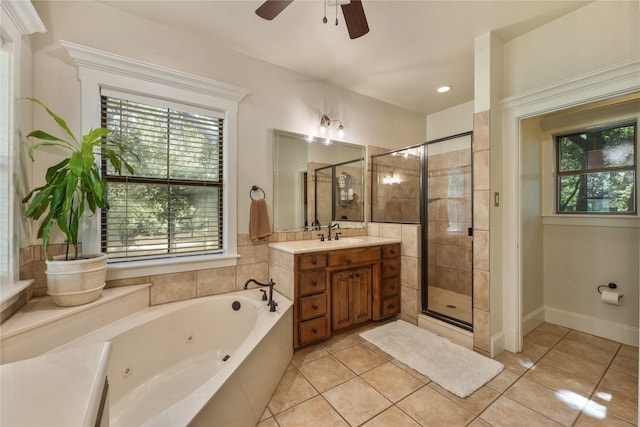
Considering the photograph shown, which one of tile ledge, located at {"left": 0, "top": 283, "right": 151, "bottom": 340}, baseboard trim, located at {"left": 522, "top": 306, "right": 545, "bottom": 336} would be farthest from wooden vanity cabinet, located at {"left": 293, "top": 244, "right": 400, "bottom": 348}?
tile ledge, located at {"left": 0, "top": 283, "right": 151, "bottom": 340}

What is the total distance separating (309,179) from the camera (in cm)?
284

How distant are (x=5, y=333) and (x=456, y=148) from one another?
3.41m

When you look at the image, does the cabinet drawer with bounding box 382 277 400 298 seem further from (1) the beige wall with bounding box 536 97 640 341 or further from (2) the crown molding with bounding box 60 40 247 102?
(2) the crown molding with bounding box 60 40 247 102

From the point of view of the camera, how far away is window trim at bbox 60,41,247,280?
181cm

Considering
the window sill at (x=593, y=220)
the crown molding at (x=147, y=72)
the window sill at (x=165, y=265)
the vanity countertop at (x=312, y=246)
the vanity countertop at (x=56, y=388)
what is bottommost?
the vanity countertop at (x=56, y=388)

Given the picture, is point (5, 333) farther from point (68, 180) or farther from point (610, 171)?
point (610, 171)

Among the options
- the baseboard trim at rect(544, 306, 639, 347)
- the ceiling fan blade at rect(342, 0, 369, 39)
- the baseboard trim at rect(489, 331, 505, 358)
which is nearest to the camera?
the ceiling fan blade at rect(342, 0, 369, 39)

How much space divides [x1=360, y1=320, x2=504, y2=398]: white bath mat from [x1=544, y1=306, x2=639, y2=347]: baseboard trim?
4.21ft

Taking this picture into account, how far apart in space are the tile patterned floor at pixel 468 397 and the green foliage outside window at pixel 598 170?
130cm

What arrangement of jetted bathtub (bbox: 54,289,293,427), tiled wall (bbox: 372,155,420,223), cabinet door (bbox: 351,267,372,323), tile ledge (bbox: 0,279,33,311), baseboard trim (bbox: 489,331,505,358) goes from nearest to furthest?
jetted bathtub (bbox: 54,289,293,427) → tile ledge (bbox: 0,279,33,311) → baseboard trim (bbox: 489,331,505,358) → cabinet door (bbox: 351,267,372,323) → tiled wall (bbox: 372,155,420,223)

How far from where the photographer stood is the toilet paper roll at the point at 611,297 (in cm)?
227

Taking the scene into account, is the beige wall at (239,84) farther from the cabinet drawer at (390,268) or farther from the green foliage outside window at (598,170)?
the green foliage outside window at (598,170)

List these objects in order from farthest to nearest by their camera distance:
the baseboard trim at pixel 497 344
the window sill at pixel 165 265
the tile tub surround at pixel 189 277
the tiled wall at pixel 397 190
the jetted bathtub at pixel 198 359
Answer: the tiled wall at pixel 397 190, the baseboard trim at pixel 497 344, the window sill at pixel 165 265, the tile tub surround at pixel 189 277, the jetted bathtub at pixel 198 359

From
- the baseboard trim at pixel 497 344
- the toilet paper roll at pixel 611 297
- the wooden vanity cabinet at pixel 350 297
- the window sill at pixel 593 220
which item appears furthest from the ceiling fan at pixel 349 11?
the toilet paper roll at pixel 611 297
